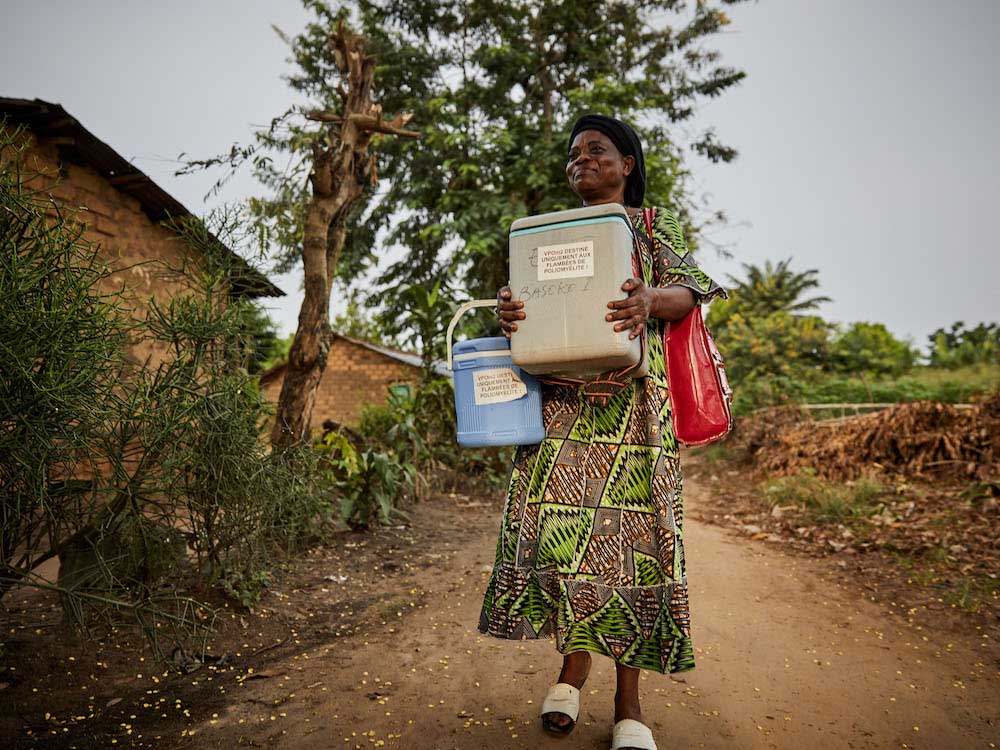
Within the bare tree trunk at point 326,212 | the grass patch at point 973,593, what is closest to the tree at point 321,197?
the bare tree trunk at point 326,212

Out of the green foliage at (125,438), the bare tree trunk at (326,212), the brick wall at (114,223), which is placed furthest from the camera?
the brick wall at (114,223)

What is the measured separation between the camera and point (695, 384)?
1.96m

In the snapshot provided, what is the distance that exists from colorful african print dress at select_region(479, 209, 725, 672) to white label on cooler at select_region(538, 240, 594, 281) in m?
0.35

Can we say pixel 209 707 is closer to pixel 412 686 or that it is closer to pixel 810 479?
pixel 412 686

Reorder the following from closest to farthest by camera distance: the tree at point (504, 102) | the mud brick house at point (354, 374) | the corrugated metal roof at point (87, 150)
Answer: the corrugated metal roof at point (87, 150) < the tree at point (504, 102) < the mud brick house at point (354, 374)

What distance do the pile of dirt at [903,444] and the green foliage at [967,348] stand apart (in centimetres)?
1262

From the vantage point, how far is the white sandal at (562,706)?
1.95m

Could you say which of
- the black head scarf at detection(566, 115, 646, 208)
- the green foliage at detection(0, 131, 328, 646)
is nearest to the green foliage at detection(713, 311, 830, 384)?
the black head scarf at detection(566, 115, 646, 208)

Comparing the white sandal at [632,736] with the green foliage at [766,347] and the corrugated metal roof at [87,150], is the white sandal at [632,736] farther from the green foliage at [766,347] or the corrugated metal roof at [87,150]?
the green foliage at [766,347]

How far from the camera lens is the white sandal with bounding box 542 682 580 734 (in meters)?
1.95

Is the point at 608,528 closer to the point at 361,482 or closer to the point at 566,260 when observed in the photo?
the point at 566,260

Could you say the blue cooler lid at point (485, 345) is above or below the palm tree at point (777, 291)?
below

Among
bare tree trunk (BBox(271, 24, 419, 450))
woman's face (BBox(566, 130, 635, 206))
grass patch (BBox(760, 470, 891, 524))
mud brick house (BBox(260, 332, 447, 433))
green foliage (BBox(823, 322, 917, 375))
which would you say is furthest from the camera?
green foliage (BBox(823, 322, 917, 375))

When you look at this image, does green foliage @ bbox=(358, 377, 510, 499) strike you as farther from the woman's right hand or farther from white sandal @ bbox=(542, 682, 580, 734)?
the woman's right hand
